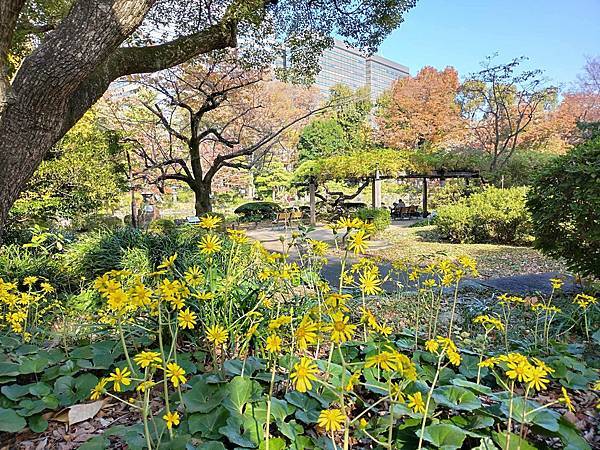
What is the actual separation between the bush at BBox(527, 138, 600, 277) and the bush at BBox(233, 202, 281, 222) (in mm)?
11902

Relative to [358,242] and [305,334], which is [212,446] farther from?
[358,242]

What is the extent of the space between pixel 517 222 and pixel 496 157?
6109 millimetres

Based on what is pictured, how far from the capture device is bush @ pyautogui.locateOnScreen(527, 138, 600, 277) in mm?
3180

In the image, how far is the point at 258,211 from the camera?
15727 mm

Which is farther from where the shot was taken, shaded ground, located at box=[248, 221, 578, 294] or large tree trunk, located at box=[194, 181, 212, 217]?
large tree trunk, located at box=[194, 181, 212, 217]

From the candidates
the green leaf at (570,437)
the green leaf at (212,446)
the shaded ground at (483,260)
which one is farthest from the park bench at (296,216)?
the green leaf at (212,446)

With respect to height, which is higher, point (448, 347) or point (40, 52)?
point (40, 52)

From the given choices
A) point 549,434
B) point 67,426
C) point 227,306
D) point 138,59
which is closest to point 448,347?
point 549,434

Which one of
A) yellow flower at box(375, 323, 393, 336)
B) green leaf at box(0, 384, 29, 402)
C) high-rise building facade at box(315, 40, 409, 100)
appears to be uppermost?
high-rise building facade at box(315, 40, 409, 100)

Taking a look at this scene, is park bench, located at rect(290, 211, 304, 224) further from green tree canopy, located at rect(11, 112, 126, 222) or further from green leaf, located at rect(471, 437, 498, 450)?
green leaf, located at rect(471, 437, 498, 450)

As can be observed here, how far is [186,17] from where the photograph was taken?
625 centimetres

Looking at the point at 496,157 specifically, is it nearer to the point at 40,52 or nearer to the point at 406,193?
the point at 406,193

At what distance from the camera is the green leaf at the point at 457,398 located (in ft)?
3.57

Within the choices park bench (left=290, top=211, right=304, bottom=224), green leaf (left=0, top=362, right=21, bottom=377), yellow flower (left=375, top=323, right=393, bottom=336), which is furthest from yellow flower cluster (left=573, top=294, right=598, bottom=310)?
park bench (left=290, top=211, right=304, bottom=224)
